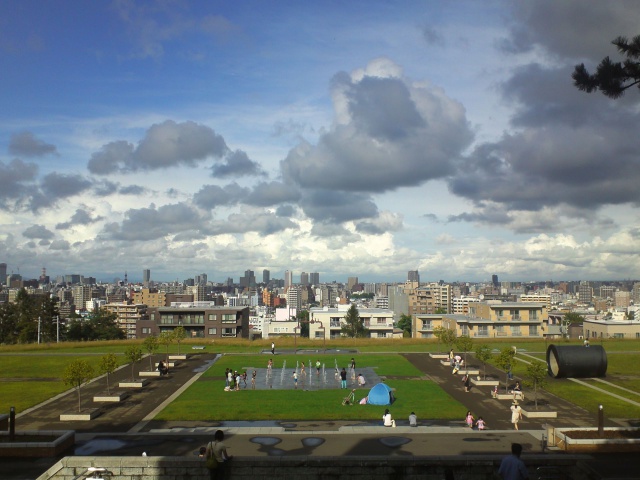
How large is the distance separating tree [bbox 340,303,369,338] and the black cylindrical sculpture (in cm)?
6781

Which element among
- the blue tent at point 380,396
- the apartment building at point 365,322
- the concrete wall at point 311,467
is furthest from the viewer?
the apartment building at point 365,322

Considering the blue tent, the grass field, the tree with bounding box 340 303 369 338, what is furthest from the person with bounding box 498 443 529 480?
the tree with bounding box 340 303 369 338

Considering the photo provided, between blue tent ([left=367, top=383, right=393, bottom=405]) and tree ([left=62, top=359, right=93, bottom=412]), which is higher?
tree ([left=62, top=359, right=93, bottom=412])

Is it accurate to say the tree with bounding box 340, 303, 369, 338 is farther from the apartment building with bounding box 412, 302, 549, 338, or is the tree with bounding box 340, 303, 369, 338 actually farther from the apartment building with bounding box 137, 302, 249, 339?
the apartment building with bounding box 137, 302, 249, 339

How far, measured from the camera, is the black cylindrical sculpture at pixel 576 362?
46375 mm

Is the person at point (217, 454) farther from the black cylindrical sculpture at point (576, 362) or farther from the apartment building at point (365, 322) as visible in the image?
the apartment building at point (365, 322)

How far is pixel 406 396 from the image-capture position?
42219 mm

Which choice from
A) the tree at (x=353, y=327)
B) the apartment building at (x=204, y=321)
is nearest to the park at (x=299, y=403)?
the apartment building at (x=204, y=321)

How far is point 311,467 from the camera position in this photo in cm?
1988

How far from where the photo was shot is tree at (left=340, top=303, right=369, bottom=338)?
11431 centimetres

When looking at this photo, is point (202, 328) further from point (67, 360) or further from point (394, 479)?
point (394, 479)

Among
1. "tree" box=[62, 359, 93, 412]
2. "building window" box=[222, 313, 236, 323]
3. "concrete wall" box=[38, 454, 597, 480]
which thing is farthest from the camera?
"building window" box=[222, 313, 236, 323]

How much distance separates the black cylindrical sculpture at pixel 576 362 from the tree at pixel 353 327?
222ft

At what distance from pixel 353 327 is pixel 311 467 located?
314 feet
